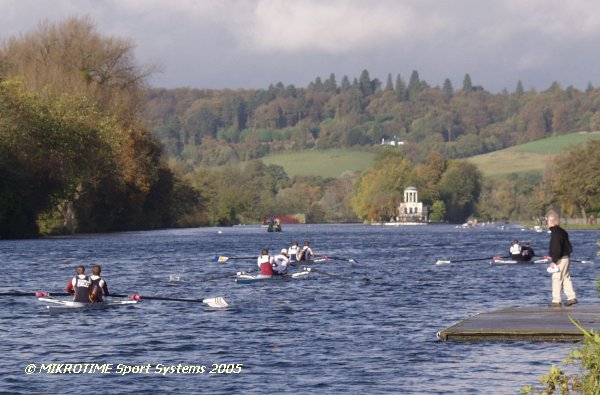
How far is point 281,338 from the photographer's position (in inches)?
1266

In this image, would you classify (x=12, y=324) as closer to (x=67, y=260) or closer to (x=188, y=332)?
(x=188, y=332)

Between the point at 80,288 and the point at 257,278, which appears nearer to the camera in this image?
the point at 80,288

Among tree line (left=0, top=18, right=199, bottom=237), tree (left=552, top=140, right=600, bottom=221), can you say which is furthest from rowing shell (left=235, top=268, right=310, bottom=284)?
tree (left=552, top=140, right=600, bottom=221)

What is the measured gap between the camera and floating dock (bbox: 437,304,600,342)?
27.8 m

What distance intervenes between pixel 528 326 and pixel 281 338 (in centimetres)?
702

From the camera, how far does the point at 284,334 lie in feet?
109

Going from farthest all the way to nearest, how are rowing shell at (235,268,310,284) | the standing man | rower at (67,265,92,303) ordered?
1. rowing shell at (235,268,310,284)
2. rower at (67,265,92,303)
3. the standing man

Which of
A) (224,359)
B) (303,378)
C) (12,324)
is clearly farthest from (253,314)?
(303,378)

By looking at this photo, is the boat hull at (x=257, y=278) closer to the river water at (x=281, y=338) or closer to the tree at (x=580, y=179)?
the river water at (x=281, y=338)

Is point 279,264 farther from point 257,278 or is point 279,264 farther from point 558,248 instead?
point 558,248

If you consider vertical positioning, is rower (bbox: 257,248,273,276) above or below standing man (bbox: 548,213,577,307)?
below

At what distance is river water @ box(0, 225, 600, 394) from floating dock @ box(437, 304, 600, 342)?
0.30m

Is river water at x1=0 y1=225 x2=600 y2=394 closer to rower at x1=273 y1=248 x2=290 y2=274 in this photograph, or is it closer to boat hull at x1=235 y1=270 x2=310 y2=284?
boat hull at x1=235 y1=270 x2=310 y2=284

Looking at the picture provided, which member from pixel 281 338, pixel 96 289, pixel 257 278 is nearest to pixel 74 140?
pixel 257 278
